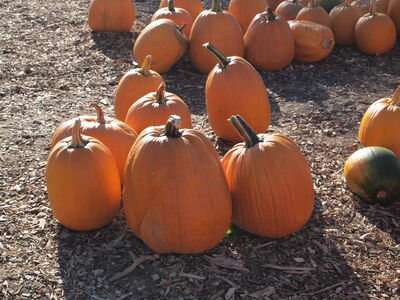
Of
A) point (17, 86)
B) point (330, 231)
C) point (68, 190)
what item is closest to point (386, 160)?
point (330, 231)

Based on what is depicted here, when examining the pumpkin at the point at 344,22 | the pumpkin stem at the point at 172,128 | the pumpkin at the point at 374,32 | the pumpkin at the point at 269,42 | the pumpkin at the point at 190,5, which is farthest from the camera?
the pumpkin at the point at 190,5

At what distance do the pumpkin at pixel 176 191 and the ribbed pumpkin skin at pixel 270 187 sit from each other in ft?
0.56

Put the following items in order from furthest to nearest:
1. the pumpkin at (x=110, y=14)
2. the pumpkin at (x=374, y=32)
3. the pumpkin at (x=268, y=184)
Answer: the pumpkin at (x=110, y=14) → the pumpkin at (x=374, y=32) → the pumpkin at (x=268, y=184)

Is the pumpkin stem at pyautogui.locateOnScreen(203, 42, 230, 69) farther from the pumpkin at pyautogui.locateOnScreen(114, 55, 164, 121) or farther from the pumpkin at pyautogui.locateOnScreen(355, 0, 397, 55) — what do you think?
the pumpkin at pyautogui.locateOnScreen(355, 0, 397, 55)

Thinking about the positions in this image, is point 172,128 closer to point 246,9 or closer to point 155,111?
point 155,111

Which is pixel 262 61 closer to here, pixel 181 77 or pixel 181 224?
pixel 181 77

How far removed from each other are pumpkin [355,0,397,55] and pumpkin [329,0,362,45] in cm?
17

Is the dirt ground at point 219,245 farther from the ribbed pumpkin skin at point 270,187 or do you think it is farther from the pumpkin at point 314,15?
the pumpkin at point 314,15

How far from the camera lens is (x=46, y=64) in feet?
23.5

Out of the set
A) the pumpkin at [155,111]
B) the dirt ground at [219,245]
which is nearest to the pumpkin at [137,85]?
the pumpkin at [155,111]

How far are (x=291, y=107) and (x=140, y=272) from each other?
10.2ft

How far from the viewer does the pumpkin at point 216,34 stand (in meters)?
6.56

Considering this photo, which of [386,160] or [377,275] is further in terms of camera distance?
[386,160]

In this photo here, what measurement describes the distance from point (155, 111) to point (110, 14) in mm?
4066
